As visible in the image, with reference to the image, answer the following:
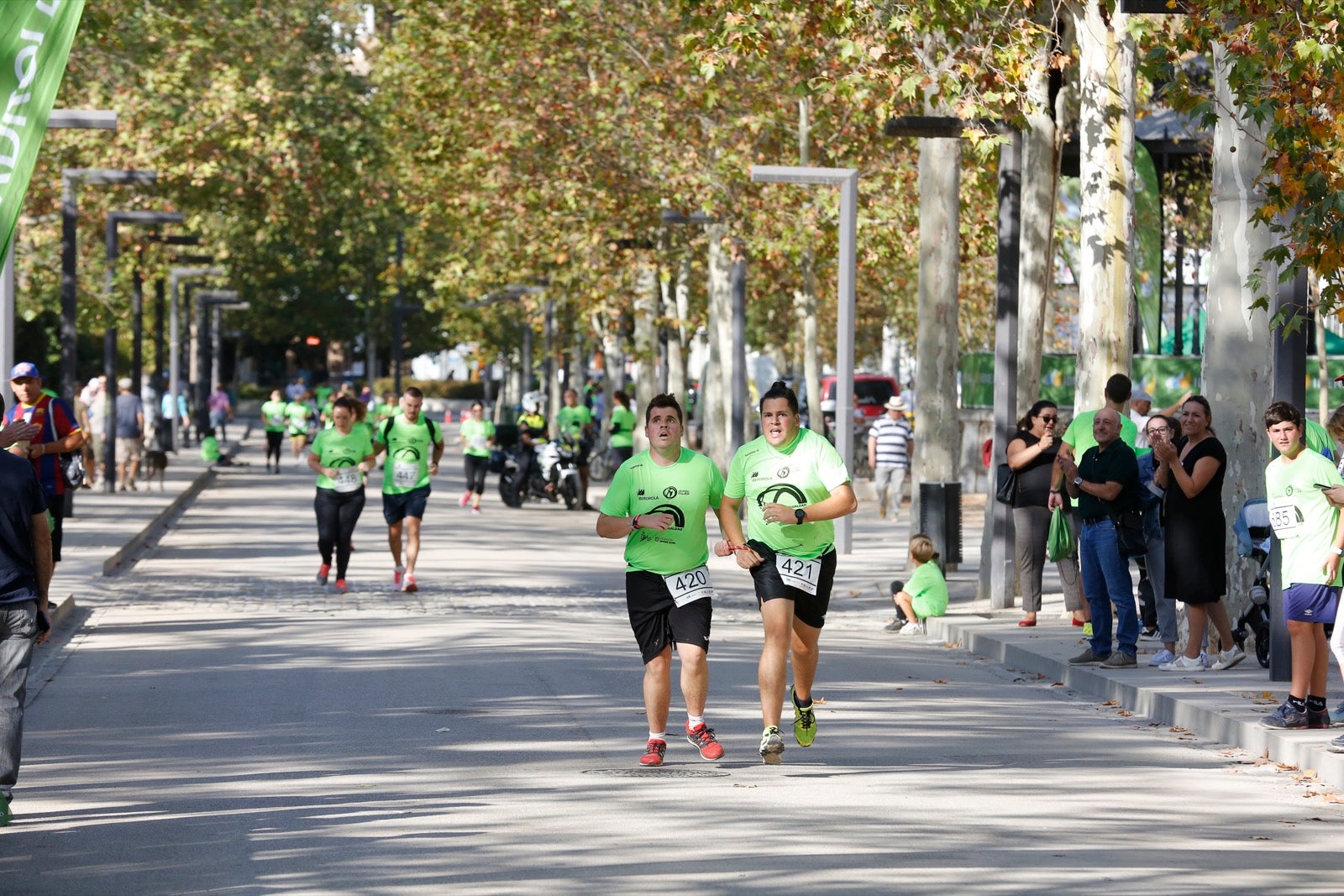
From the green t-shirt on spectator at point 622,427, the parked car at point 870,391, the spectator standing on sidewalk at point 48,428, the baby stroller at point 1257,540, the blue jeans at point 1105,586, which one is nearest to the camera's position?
the baby stroller at point 1257,540

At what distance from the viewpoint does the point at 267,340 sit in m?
106

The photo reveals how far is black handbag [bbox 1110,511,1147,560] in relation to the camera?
1410cm

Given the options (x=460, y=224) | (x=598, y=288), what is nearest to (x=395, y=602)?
(x=598, y=288)

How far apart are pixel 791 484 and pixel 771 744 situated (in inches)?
47.0

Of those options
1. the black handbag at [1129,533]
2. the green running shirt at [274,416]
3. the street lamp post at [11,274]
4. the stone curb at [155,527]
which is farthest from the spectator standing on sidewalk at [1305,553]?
the green running shirt at [274,416]

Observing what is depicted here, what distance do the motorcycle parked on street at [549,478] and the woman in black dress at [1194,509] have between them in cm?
2120

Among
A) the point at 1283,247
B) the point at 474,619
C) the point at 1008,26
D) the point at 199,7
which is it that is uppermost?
the point at 199,7

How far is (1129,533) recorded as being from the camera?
47.5 feet

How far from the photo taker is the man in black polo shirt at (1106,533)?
1400 centimetres

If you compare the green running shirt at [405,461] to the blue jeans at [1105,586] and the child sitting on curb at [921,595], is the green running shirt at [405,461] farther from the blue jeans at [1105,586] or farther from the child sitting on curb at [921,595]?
the blue jeans at [1105,586]

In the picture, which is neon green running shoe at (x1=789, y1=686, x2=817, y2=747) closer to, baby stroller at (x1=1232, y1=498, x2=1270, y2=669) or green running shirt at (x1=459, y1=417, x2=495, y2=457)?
baby stroller at (x1=1232, y1=498, x2=1270, y2=669)

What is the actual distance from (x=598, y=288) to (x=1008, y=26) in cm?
2276

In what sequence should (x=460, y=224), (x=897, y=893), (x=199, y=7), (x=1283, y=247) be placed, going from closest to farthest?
(x=897, y=893), (x=1283, y=247), (x=199, y=7), (x=460, y=224)

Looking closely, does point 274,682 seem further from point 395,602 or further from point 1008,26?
point 1008,26
